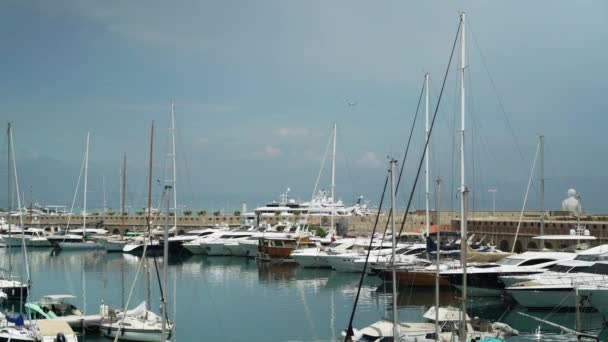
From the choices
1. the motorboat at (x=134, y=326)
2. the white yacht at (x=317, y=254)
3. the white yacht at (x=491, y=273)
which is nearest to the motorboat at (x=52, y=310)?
the motorboat at (x=134, y=326)

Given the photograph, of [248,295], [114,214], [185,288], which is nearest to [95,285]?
[185,288]

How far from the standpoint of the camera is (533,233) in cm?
5681

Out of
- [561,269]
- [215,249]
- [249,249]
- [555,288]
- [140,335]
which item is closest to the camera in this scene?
[140,335]

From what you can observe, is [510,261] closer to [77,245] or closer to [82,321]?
[82,321]

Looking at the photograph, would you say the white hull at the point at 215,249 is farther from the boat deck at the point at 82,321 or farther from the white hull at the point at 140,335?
the white hull at the point at 140,335

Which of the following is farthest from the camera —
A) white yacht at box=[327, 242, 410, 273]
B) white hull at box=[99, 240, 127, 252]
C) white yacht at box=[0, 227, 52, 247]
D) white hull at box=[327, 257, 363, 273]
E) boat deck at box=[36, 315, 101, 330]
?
white yacht at box=[0, 227, 52, 247]

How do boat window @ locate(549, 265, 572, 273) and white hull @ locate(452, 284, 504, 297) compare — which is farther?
white hull @ locate(452, 284, 504, 297)

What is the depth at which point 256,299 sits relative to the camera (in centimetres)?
4247

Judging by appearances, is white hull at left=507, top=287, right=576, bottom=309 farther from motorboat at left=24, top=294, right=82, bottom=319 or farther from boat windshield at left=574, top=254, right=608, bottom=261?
motorboat at left=24, top=294, right=82, bottom=319

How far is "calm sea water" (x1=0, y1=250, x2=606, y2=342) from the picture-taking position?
106 ft

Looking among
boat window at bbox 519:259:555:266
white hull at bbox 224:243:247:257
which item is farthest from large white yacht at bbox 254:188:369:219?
boat window at bbox 519:259:555:266

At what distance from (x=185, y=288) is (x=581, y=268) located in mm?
23248

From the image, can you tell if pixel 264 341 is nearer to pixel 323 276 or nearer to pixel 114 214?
pixel 323 276

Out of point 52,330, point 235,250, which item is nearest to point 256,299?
point 52,330
